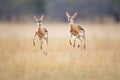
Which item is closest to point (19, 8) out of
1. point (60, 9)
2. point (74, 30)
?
point (60, 9)

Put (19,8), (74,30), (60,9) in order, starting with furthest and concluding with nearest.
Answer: (19,8) < (60,9) < (74,30)

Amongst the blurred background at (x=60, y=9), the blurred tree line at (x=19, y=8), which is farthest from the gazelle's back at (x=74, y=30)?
the blurred tree line at (x=19, y=8)

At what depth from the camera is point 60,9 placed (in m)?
38.1

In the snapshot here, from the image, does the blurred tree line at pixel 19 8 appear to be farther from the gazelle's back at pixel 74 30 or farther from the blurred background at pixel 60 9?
the gazelle's back at pixel 74 30

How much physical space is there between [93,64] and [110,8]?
27338mm

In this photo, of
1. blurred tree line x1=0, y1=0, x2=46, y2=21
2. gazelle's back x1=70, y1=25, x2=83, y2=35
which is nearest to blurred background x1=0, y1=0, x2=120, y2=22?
blurred tree line x1=0, y1=0, x2=46, y2=21

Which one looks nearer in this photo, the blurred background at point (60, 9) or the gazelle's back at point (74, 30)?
the gazelle's back at point (74, 30)

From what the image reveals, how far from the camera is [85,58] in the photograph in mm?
11867

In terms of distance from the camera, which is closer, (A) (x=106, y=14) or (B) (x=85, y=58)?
(B) (x=85, y=58)

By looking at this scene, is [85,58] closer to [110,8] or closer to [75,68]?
[75,68]

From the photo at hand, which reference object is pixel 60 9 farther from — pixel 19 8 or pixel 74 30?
pixel 74 30

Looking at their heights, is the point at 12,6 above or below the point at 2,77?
above

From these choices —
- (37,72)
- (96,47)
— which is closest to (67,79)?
(37,72)

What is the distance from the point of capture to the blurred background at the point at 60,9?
3684 centimetres
